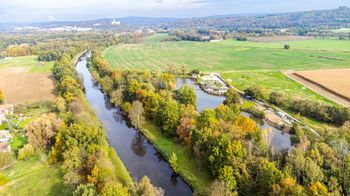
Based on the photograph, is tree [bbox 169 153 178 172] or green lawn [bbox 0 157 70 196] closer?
green lawn [bbox 0 157 70 196]

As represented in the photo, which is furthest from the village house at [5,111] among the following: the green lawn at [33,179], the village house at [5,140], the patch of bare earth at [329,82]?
the patch of bare earth at [329,82]

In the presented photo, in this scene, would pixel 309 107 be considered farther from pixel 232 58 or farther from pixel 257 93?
pixel 232 58

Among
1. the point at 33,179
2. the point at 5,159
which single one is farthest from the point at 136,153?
the point at 5,159

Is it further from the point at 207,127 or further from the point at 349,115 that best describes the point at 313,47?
the point at 207,127

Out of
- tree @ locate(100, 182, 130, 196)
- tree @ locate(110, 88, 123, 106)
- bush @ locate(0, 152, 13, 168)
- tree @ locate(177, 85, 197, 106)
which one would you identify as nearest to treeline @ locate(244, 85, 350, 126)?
tree @ locate(177, 85, 197, 106)

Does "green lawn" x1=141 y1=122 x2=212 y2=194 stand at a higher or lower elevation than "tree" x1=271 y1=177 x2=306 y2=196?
lower

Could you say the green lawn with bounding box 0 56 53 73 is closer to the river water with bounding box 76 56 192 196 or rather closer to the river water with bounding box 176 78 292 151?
the river water with bounding box 76 56 192 196
